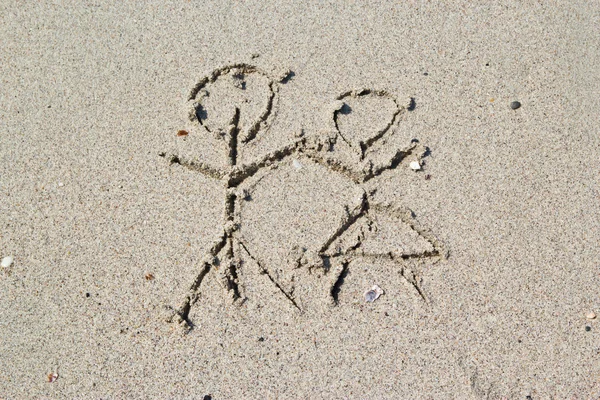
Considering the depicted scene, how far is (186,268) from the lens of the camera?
178 centimetres

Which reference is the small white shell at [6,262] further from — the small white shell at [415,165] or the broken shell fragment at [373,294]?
the small white shell at [415,165]

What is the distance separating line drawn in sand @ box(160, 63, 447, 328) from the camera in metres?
1.77

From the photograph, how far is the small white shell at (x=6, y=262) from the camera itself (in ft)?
5.90

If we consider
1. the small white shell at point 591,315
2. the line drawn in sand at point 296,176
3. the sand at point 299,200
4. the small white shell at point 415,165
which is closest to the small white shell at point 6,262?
the sand at point 299,200

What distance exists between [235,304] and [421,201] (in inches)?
28.0

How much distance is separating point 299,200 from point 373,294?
1.33ft

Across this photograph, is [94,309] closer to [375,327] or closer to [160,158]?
[160,158]

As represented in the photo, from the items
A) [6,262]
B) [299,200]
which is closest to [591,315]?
[299,200]

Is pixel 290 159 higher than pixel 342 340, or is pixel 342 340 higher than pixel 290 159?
pixel 290 159

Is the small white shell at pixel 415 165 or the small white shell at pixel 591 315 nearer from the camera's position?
the small white shell at pixel 591 315

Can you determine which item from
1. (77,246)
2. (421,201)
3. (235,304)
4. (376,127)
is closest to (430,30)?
(376,127)

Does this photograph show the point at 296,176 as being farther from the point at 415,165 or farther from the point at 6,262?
the point at 6,262

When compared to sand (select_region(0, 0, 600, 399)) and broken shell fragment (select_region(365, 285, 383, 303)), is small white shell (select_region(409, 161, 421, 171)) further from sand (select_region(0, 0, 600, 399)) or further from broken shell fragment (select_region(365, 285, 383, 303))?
broken shell fragment (select_region(365, 285, 383, 303))

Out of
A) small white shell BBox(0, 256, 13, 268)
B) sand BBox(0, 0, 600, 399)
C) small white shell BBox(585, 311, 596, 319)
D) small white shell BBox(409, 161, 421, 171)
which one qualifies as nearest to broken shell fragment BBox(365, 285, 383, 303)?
sand BBox(0, 0, 600, 399)
